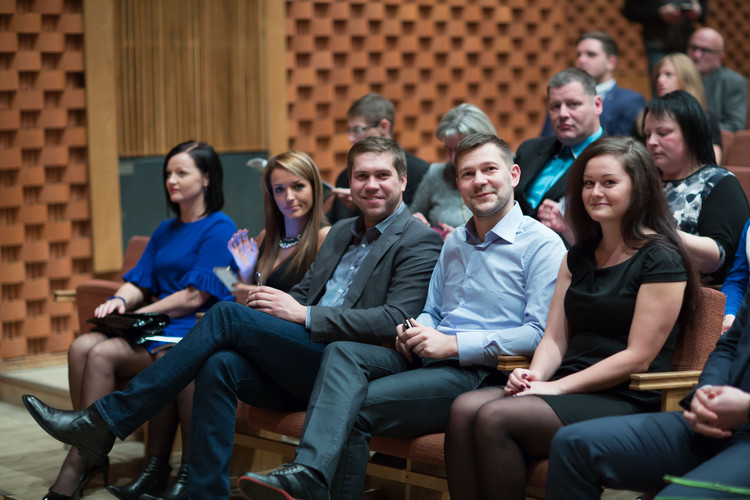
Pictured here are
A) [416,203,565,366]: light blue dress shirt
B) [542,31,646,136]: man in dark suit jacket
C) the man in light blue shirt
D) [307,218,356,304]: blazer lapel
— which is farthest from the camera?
[542,31,646,136]: man in dark suit jacket

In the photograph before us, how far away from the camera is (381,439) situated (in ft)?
8.57

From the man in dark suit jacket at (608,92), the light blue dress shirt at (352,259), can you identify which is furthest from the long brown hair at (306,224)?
the man in dark suit jacket at (608,92)

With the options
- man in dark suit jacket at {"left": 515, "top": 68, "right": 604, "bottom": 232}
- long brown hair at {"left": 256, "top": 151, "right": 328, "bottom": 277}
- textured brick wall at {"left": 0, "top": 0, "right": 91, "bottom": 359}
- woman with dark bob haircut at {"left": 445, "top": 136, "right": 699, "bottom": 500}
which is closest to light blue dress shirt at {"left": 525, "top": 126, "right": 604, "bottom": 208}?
man in dark suit jacket at {"left": 515, "top": 68, "right": 604, "bottom": 232}

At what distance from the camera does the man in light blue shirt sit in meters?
2.47

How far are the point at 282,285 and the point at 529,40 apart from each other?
12.3 ft

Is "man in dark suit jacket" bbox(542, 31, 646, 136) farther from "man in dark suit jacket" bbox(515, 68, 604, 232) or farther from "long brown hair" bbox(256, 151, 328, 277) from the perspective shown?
"long brown hair" bbox(256, 151, 328, 277)

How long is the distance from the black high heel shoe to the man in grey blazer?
0.38 m

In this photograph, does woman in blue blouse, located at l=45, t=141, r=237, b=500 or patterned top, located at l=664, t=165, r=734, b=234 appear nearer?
patterned top, located at l=664, t=165, r=734, b=234

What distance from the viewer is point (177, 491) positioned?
310cm

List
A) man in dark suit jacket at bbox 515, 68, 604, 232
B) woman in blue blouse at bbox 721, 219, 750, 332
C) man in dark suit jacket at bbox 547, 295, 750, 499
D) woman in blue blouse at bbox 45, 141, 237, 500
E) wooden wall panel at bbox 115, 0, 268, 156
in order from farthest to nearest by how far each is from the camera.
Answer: wooden wall panel at bbox 115, 0, 268, 156
man in dark suit jacket at bbox 515, 68, 604, 232
woman in blue blouse at bbox 45, 141, 237, 500
woman in blue blouse at bbox 721, 219, 750, 332
man in dark suit jacket at bbox 547, 295, 750, 499

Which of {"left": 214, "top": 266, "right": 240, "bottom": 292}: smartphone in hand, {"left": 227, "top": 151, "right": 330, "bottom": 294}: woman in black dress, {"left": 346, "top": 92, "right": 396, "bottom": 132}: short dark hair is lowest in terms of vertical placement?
{"left": 214, "top": 266, "right": 240, "bottom": 292}: smartphone in hand

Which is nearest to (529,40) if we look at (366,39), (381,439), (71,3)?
(366,39)

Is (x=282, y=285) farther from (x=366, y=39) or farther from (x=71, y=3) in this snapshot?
(x=366, y=39)

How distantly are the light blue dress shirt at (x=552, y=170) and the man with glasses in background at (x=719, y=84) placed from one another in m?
2.20
